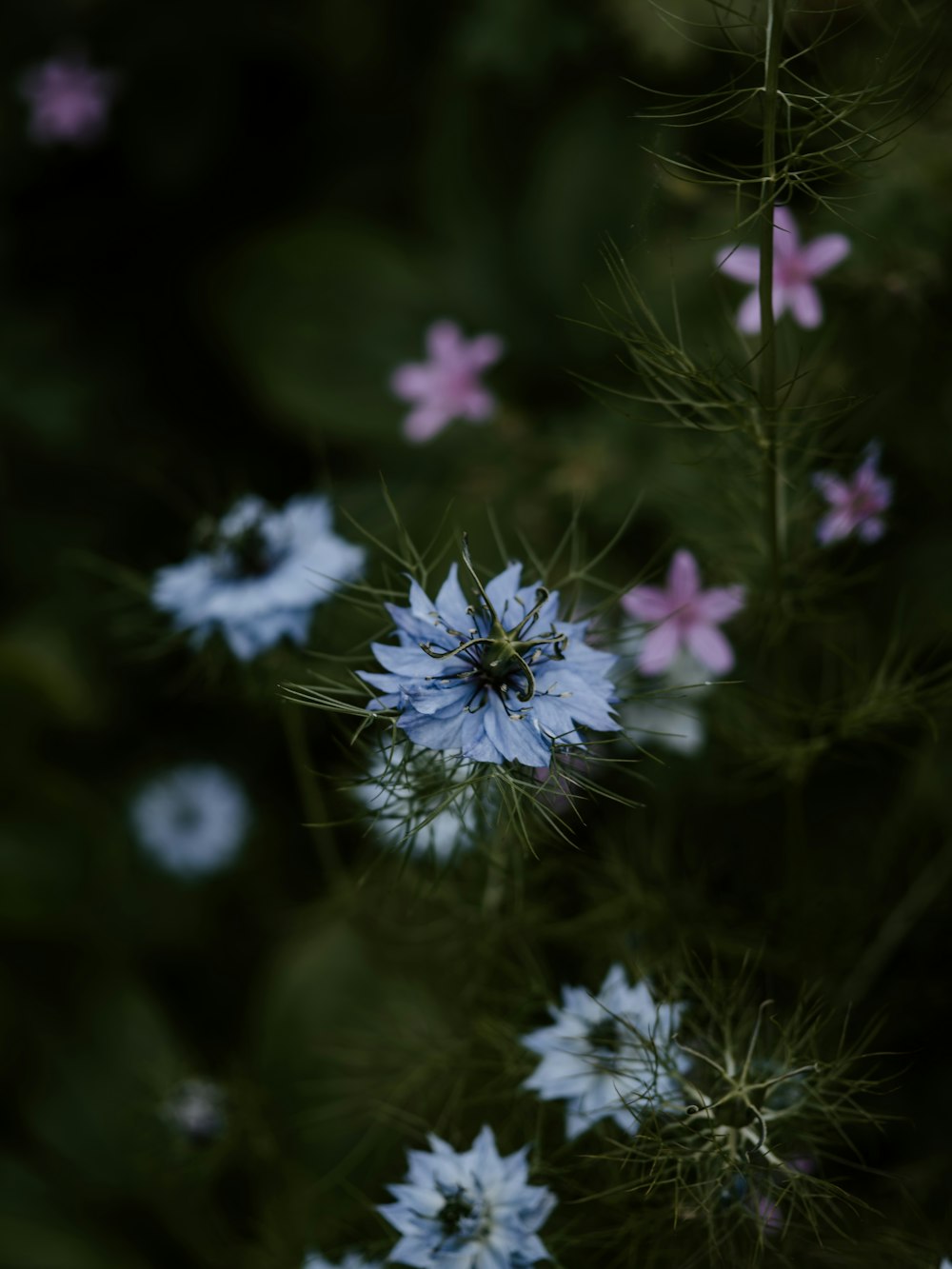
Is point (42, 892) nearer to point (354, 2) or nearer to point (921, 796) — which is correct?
point (921, 796)

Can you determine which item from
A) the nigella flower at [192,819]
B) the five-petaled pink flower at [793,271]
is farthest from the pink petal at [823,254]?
the nigella flower at [192,819]

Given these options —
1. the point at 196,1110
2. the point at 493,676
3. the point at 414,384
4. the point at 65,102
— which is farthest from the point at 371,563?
the point at 65,102

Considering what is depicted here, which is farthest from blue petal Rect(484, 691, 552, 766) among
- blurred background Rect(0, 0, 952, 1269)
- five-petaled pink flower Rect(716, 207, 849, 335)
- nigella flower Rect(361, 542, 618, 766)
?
five-petaled pink flower Rect(716, 207, 849, 335)

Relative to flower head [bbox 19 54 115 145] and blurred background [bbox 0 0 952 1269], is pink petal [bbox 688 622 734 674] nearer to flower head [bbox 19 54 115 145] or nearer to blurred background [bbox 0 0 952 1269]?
blurred background [bbox 0 0 952 1269]

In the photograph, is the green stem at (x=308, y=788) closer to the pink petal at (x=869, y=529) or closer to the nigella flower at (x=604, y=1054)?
the nigella flower at (x=604, y=1054)

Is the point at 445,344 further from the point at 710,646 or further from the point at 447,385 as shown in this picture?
the point at 710,646

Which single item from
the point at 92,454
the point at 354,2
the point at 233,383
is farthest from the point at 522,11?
the point at 92,454
